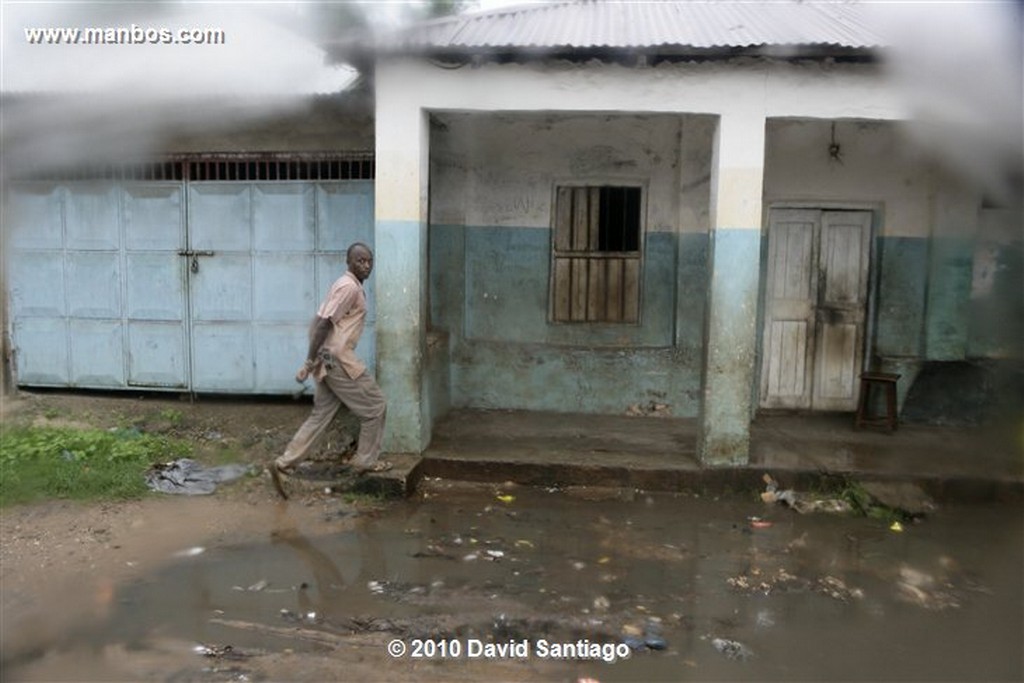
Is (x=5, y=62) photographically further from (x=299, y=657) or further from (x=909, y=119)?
(x=909, y=119)

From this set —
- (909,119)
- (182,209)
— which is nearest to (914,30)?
(909,119)

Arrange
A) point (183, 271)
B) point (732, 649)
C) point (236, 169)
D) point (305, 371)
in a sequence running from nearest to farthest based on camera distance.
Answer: point (732, 649)
point (305, 371)
point (236, 169)
point (183, 271)

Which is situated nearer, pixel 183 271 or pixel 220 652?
pixel 220 652

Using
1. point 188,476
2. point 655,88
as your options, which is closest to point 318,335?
point 188,476

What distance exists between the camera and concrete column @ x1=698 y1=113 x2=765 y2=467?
6.39 metres

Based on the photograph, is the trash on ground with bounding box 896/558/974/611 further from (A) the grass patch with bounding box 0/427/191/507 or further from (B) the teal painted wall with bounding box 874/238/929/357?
(A) the grass patch with bounding box 0/427/191/507

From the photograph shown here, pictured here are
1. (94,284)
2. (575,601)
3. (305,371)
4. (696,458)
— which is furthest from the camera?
(94,284)

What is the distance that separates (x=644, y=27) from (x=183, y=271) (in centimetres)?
493

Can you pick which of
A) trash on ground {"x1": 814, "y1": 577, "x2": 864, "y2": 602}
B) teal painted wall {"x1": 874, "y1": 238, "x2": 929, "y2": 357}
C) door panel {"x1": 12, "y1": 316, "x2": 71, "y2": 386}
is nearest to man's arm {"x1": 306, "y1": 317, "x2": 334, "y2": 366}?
trash on ground {"x1": 814, "y1": 577, "x2": 864, "y2": 602}

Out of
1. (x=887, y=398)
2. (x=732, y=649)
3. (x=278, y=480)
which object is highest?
(x=887, y=398)

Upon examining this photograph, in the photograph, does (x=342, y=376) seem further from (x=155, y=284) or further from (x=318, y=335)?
(x=155, y=284)

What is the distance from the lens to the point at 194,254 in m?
8.05

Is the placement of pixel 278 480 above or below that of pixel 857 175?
below

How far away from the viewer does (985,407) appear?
7.88 m
